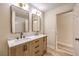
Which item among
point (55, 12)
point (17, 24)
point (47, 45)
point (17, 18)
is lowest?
point (47, 45)

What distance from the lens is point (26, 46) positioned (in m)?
1.63

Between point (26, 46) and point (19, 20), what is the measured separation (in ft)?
2.65

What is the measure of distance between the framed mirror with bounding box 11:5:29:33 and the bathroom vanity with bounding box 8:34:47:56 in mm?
316

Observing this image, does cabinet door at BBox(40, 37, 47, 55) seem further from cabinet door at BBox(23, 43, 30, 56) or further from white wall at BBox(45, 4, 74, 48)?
cabinet door at BBox(23, 43, 30, 56)

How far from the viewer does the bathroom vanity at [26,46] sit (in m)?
1.32

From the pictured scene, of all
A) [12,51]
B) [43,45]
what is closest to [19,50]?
[12,51]

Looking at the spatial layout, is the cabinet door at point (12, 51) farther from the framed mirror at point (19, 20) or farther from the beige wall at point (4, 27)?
the framed mirror at point (19, 20)

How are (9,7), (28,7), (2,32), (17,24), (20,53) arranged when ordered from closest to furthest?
(20,53) → (2,32) → (9,7) → (17,24) → (28,7)

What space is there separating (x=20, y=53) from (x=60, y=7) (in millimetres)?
1801

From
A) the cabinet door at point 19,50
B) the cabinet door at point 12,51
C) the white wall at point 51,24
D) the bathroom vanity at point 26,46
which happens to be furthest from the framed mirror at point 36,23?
Result: the cabinet door at point 12,51

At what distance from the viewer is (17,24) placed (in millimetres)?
2031

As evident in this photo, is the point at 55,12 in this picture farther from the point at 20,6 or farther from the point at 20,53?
the point at 20,53

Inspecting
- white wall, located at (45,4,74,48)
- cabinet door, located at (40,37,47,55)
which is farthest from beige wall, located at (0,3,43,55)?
white wall, located at (45,4,74,48)

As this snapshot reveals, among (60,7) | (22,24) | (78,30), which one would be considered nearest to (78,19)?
(78,30)
